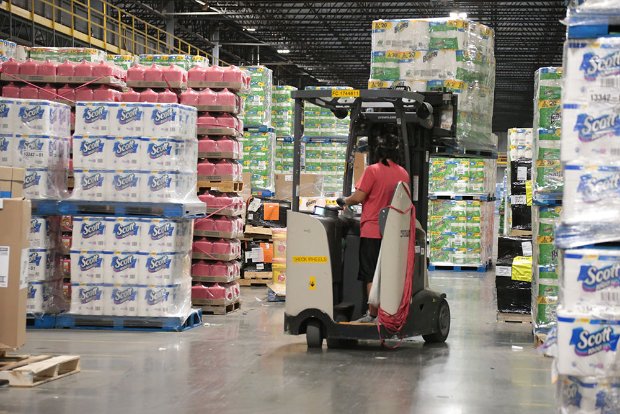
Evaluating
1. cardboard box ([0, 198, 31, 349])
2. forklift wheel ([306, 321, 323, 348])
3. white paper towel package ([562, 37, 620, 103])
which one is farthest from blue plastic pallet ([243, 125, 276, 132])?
white paper towel package ([562, 37, 620, 103])

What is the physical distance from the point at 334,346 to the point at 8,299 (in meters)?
3.05

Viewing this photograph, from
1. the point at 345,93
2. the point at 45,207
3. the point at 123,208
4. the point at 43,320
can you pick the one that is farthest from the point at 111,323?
the point at 345,93

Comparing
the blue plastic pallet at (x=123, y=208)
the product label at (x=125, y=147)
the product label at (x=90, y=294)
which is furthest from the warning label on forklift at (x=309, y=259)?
the product label at (x=90, y=294)

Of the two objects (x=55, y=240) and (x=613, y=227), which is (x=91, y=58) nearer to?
(x=55, y=240)

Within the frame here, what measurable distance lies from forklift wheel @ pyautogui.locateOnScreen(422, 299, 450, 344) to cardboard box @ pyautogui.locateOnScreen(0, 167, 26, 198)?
392cm

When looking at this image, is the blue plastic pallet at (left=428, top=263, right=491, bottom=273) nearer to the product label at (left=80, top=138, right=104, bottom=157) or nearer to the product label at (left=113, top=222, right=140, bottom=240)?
the product label at (left=113, top=222, right=140, bottom=240)


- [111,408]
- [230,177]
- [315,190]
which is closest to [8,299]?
[111,408]

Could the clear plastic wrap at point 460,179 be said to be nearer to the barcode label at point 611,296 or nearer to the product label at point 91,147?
the product label at point 91,147

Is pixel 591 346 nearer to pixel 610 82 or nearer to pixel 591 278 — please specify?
pixel 591 278

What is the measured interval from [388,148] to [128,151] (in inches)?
106

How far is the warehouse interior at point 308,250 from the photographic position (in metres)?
4.84

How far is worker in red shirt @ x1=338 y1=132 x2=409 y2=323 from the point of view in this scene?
8.48 meters

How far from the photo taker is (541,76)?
9289mm

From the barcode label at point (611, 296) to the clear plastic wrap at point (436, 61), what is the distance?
16.8 feet
